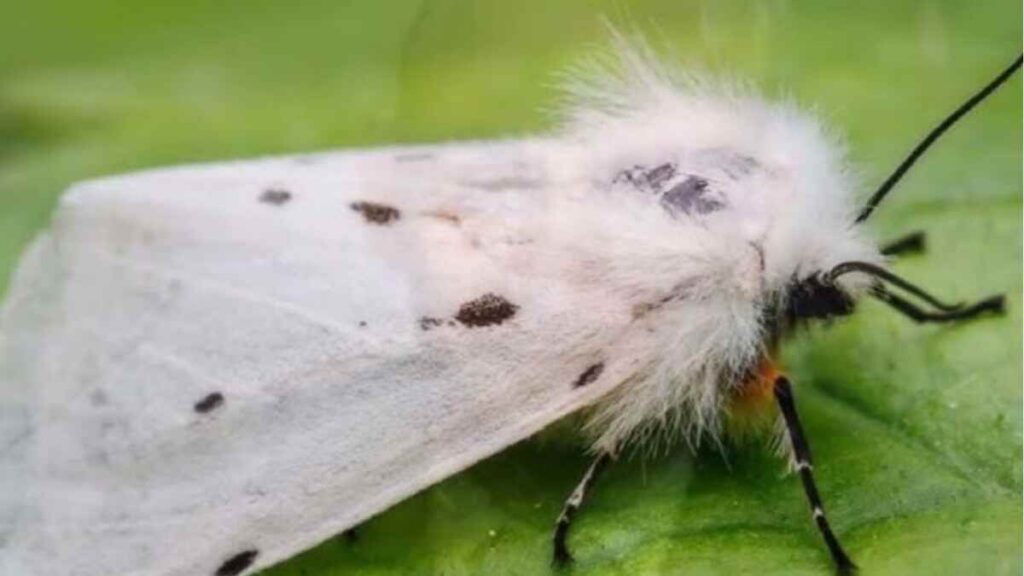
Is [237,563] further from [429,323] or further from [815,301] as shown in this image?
[815,301]

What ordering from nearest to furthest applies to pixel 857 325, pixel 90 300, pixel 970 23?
1. pixel 90 300
2. pixel 857 325
3. pixel 970 23

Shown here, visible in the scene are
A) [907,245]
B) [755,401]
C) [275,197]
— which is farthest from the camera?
[907,245]

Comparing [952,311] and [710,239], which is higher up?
[710,239]

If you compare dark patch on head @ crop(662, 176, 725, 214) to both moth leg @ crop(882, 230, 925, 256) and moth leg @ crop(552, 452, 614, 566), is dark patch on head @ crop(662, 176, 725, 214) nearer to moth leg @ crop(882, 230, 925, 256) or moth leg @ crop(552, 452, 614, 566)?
moth leg @ crop(552, 452, 614, 566)

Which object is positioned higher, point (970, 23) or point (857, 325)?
point (970, 23)

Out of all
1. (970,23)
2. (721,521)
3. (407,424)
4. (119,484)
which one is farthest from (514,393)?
(970,23)

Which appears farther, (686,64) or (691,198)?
(686,64)

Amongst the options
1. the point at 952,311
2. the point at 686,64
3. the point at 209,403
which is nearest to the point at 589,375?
the point at 209,403

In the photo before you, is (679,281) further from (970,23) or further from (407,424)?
(970,23)
